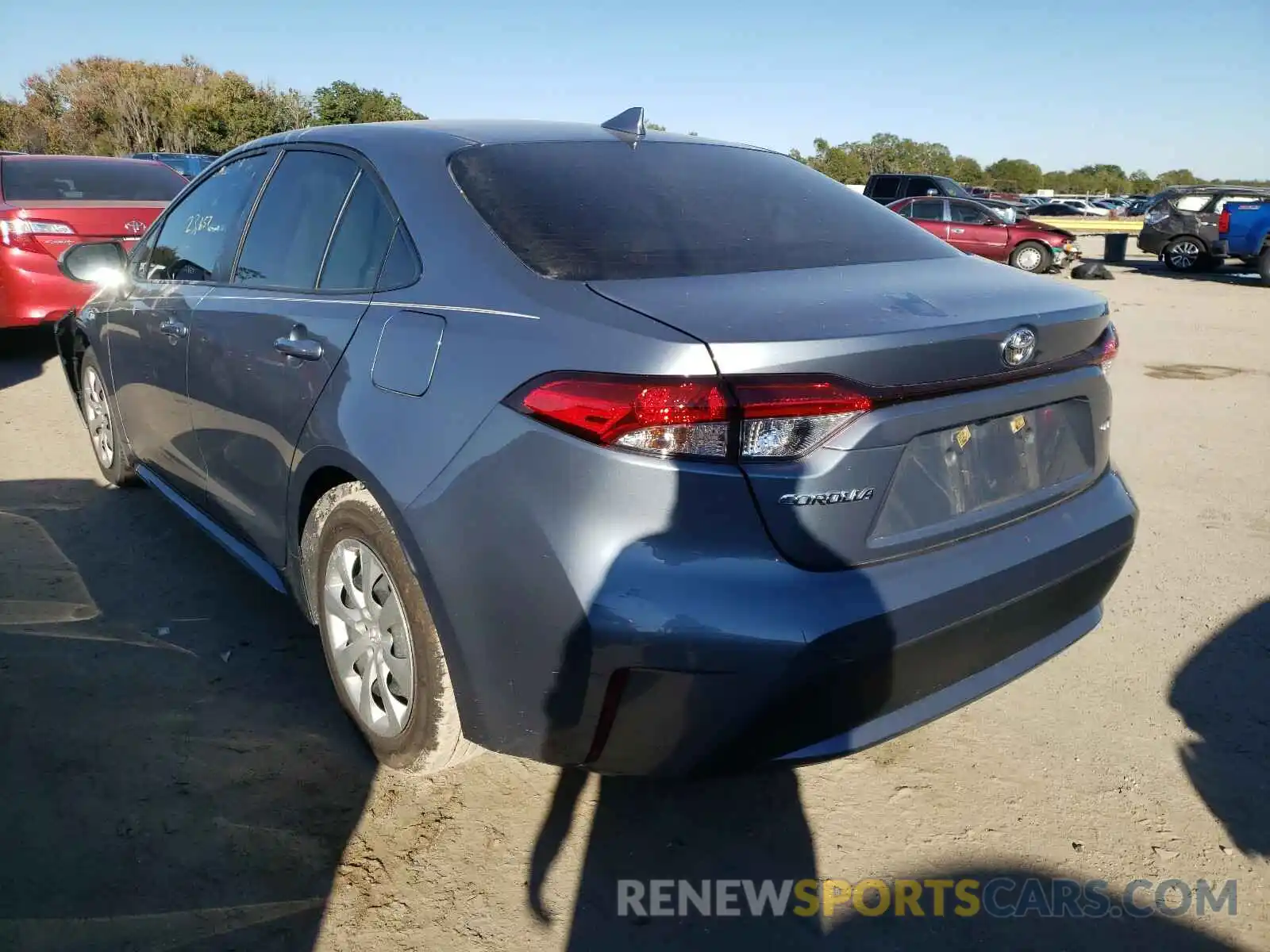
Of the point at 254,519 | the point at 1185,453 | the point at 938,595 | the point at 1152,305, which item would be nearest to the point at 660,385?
the point at 938,595

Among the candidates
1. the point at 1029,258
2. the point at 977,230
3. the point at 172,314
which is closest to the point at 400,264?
the point at 172,314

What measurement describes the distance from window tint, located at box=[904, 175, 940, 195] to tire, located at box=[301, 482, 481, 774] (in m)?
21.3

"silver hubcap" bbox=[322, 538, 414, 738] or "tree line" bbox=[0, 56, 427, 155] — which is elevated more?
"tree line" bbox=[0, 56, 427, 155]

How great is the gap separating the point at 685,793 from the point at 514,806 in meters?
0.45

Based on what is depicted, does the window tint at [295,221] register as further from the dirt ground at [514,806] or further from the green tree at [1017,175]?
the green tree at [1017,175]

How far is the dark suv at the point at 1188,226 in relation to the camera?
18047mm

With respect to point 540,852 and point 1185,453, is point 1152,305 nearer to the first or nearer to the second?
point 1185,453

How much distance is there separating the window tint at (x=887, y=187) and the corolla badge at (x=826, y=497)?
71.0 feet

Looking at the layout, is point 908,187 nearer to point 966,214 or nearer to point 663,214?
point 966,214

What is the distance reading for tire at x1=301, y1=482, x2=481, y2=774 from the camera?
7.48 feet

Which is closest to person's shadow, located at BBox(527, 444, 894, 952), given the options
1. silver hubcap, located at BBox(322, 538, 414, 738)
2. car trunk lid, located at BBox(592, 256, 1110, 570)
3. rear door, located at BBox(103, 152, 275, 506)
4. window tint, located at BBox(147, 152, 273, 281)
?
car trunk lid, located at BBox(592, 256, 1110, 570)

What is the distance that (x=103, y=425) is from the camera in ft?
15.6

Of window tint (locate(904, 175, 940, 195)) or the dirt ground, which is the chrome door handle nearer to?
the dirt ground

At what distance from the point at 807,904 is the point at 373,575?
1299 mm
